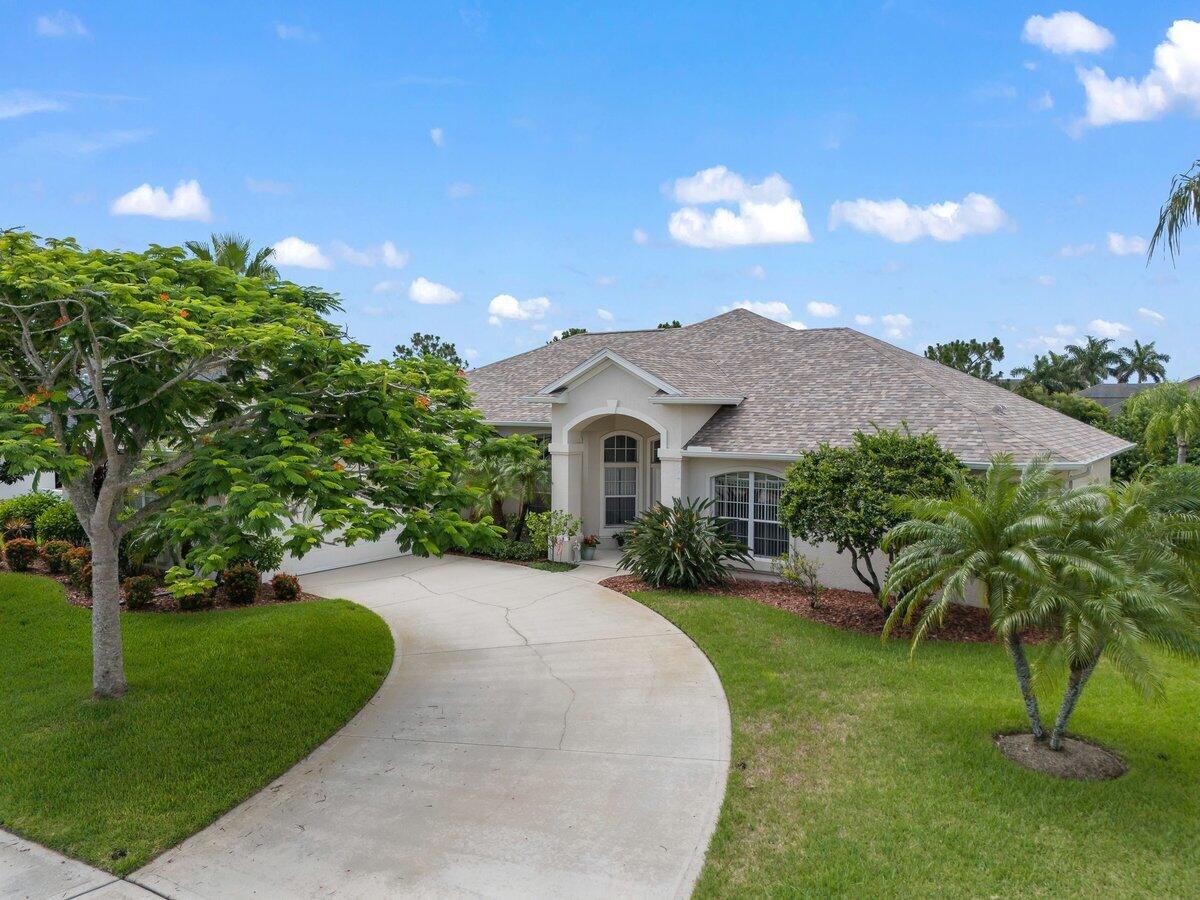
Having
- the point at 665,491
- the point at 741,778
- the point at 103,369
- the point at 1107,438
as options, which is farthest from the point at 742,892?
the point at 1107,438

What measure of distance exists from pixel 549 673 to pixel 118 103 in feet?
42.5

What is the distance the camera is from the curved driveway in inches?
223

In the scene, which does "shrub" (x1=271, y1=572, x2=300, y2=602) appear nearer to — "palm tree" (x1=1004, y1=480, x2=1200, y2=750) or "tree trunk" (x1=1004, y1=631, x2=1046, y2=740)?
"tree trunk" (x1=1004, y1=631, x2=1046, y2=740)

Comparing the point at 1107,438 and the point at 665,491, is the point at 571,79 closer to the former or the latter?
the point at 665,491

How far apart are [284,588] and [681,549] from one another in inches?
307

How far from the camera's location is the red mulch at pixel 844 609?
12.0 metres

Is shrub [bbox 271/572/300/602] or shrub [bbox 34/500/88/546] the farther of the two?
shrub [bbox 34/500/88/546]

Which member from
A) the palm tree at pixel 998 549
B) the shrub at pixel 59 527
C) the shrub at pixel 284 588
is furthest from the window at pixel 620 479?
the shrub at pixel 59 527

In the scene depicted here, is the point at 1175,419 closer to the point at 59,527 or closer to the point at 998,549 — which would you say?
the point at 998,549

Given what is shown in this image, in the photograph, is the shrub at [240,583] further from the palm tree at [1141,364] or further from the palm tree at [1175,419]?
the palm tree at [1141,364]

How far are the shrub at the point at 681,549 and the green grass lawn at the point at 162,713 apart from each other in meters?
5.54

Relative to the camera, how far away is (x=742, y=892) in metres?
5.41

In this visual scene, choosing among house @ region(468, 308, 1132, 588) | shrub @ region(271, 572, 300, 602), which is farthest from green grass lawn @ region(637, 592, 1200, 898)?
shrub @ region(271, 572, 300, 602)

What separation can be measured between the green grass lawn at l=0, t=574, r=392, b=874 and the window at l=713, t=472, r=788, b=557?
789 centimetres
